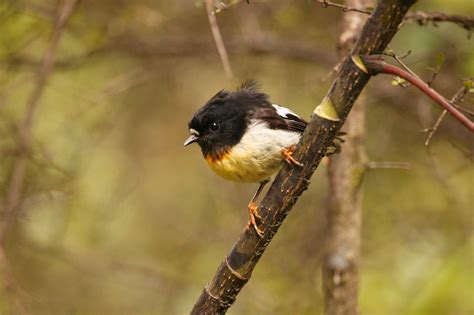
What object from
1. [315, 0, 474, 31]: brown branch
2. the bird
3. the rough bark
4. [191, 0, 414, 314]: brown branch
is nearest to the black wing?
the bird

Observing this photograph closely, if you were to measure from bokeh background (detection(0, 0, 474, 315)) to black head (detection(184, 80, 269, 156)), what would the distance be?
1041mm

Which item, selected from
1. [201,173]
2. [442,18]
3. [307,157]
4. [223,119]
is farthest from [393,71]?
[201,173]

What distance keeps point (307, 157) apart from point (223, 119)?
1315mm

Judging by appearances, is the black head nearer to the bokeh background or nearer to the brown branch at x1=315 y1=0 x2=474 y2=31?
the brown branch at x1=315 y1=0 x2=474 y2=31

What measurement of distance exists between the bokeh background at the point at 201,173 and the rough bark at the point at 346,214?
0.45 m

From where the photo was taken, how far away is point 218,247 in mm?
6160

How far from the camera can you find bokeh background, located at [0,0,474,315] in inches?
194

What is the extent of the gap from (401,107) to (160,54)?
2003mm

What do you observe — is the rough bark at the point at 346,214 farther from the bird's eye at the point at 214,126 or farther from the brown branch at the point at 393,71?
the brown branch at the point at 393,71

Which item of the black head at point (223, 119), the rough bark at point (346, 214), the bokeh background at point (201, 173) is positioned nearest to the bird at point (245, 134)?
the black head at point (223, 119)

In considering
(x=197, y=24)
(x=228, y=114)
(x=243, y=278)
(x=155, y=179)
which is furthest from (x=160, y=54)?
(x=243, y=278)

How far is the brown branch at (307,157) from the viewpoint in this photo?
7.11 ft

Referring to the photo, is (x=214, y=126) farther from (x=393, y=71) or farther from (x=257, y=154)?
(x=393, y=71)

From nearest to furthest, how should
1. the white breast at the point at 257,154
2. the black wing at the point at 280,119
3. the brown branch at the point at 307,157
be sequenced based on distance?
1. the brown branch at the point at 307,157
2. the white breast at the point at 257,154
3. the black wing at the point at 280,119
